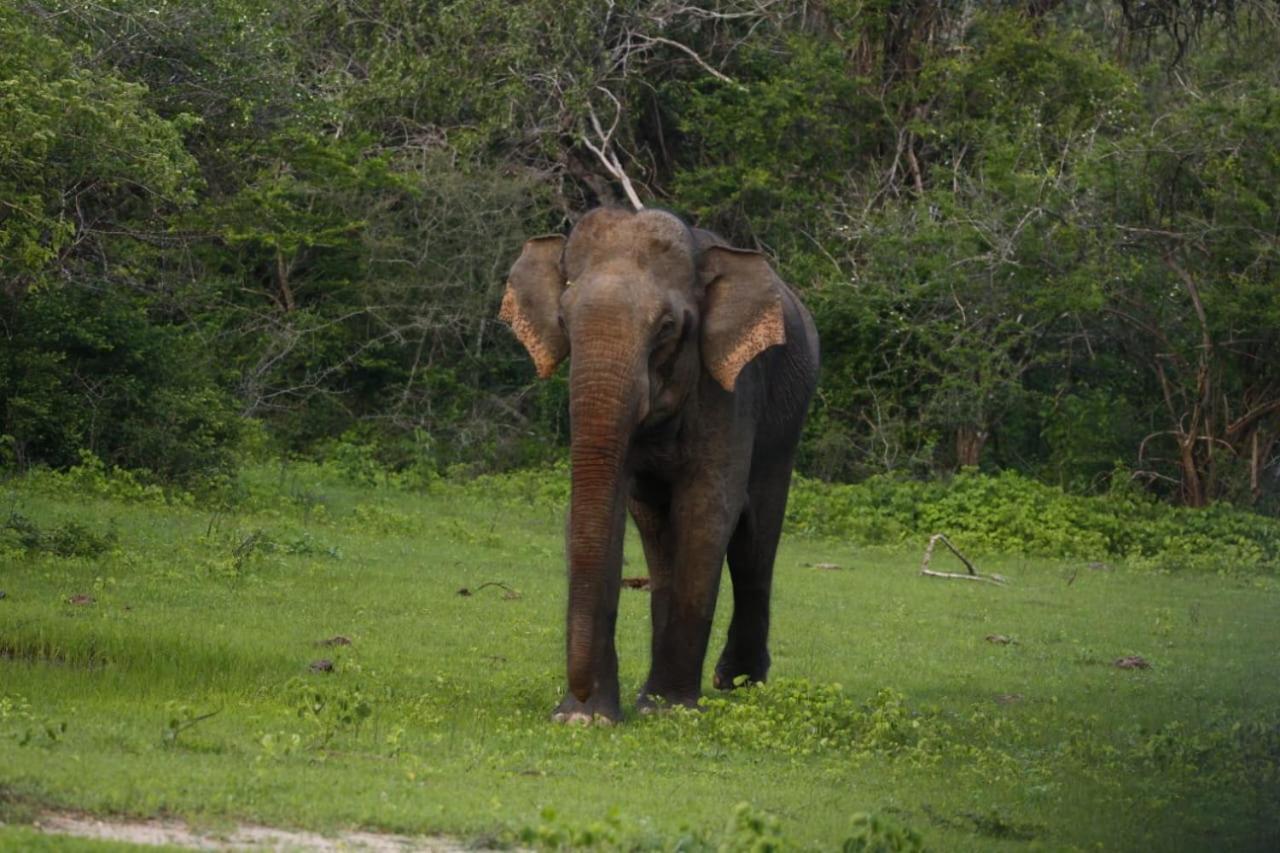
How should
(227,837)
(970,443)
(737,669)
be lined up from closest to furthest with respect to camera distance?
(227,837), (737,669), (970,443)

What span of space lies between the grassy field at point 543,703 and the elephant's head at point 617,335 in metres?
0.84

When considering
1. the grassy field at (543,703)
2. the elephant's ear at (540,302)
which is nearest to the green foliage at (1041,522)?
the grassy field at (543,703)

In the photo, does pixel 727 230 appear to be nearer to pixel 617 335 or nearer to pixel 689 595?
pixel 689 595

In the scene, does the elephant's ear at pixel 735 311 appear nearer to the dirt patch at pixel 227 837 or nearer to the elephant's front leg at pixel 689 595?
the elephant's front leg at pixel 689 595

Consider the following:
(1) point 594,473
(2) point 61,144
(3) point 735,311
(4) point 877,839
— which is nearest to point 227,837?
(4) point 877,839

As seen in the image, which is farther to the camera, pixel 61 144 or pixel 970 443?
pixel 970 443

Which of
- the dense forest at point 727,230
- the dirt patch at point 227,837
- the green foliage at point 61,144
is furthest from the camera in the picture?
the dense forest at point 727,230

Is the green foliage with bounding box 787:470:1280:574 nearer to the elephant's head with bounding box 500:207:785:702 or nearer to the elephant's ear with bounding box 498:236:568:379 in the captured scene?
the elephant's head with bounding box 500:207:785:702

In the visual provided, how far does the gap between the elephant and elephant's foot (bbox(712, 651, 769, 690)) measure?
754mm

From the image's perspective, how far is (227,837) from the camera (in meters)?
7.34

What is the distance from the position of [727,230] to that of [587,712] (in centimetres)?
2316

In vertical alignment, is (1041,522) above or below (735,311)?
below

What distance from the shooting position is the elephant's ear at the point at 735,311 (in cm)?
1159

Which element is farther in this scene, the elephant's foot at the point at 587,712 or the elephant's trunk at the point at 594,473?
the elephant's foot at the point at 587,712
